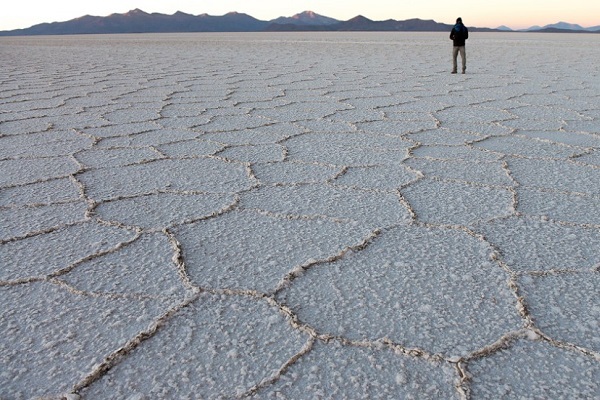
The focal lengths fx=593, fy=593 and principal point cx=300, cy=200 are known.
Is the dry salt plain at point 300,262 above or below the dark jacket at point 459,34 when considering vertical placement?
below

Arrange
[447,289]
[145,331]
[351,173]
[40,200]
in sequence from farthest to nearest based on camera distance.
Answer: [351,173] < [40,200] < [447,289] < [145,331]

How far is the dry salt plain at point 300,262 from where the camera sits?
877 mm

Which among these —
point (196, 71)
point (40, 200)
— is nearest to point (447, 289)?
point (40, 200)

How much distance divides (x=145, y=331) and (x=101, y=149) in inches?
57.1

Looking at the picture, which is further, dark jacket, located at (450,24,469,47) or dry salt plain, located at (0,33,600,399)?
dark jacket, located at (450,24,469,47)

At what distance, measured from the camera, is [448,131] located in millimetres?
2619

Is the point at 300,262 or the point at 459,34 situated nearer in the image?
the point at 300,262

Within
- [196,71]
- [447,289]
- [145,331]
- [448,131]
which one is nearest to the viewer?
[145,331]

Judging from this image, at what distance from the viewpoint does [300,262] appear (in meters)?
1.23

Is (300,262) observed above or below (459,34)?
below

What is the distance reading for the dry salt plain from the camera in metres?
0.88

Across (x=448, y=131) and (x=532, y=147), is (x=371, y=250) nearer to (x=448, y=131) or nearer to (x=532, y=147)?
(x=532, y=147)

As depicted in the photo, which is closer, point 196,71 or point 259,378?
point 259,378

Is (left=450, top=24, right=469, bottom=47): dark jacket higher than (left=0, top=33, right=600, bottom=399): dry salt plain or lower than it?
higher
